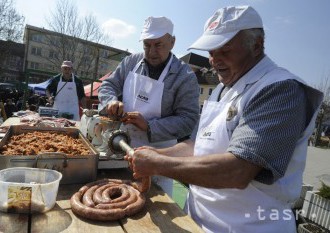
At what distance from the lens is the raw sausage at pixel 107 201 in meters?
1.76

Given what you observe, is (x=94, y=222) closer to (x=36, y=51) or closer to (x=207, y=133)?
(x=207, y=133)

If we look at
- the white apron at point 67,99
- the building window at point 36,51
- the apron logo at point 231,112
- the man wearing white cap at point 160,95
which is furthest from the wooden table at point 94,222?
the building window at point 36,51

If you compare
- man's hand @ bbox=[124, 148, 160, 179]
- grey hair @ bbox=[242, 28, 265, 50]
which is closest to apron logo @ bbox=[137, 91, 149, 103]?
man's hand @ bbox=[124, 148, 160, 179]

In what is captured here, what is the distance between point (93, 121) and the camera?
299 cm

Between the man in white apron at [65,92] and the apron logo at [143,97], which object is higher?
the apron logo at [143,97]

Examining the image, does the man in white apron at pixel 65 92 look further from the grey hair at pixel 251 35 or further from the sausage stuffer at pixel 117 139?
the grey hair at pixel 251 35

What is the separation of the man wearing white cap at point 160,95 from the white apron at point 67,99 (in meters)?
3.63

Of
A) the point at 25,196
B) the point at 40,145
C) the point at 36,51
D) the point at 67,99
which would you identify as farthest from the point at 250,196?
→ the point at 36,51

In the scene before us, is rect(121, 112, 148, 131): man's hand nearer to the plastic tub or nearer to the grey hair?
the plastic tub

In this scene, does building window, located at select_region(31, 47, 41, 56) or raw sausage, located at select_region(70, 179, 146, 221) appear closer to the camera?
raw sausage, located at select_region(70, 179, 146, 221)

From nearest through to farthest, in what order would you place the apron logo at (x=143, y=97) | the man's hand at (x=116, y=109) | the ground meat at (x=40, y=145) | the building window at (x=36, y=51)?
the ground meat at (x=40, y=145), the man's hand at (x=116, y=109), the apron logo at (x=143, y=97), the building window at (x=36, y=51)

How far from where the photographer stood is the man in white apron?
666 centimetres

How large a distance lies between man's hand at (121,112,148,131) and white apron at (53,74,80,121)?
4.00 m

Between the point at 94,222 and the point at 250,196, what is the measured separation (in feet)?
2.98
